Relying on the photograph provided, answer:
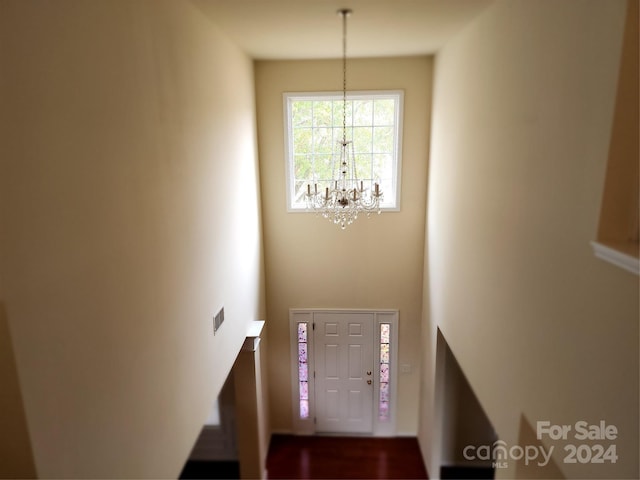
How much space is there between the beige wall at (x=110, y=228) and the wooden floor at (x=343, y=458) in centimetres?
301

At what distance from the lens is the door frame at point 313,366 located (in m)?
6.06

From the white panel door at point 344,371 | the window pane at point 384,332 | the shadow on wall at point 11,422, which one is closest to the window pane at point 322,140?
the white panel door at point 344,371

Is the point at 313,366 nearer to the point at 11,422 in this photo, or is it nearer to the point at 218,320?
the point at 218,320

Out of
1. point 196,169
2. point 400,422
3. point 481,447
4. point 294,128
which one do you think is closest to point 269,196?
point 294,128

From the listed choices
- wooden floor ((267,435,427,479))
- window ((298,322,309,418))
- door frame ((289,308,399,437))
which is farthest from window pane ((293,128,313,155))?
wooden floor ((267,435,427,479))

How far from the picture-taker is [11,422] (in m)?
1.48

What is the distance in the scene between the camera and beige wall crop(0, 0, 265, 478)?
1.47 meters

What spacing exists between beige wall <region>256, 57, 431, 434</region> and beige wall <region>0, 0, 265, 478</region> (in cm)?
187

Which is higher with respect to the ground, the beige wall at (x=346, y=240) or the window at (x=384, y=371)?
the beige wall at (x=346, y=240)

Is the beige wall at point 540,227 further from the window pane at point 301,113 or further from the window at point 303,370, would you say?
the window at point 303,370

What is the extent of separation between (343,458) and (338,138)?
4.36m

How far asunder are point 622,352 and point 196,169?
106 inches

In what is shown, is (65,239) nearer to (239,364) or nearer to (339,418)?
(239,364)

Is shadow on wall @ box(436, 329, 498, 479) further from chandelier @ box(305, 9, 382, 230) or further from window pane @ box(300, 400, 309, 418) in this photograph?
chandelier @ box(305, 9, 382, 230)
